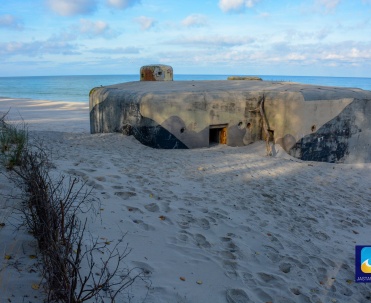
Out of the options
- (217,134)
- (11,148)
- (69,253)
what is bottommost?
(69,253)

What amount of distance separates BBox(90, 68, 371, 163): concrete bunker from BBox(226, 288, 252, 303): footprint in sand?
4516 mm

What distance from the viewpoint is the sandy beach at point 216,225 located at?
2676mm

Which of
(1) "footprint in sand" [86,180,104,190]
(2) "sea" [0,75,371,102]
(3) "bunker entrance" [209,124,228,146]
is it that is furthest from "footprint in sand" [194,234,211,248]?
(2) "sea" [0,75,371,102]

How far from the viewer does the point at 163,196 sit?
4363 mm

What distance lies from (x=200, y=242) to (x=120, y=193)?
1273 mm

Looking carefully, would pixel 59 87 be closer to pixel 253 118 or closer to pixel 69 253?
pixel 253 118

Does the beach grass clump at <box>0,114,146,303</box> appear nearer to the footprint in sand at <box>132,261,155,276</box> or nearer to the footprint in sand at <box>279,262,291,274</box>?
the footprint in sand at <box>132,261,155,276</box>

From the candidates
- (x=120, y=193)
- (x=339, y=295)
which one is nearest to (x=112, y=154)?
(x=120, y=193)

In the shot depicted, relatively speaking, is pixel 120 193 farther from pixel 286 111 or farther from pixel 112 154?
pixel 286 111

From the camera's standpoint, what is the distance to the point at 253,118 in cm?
766

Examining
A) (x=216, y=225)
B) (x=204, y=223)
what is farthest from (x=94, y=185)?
(x=216, y=225)

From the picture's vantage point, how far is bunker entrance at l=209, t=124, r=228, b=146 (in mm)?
7486

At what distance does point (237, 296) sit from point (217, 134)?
535cm

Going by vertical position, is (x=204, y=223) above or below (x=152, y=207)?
below
